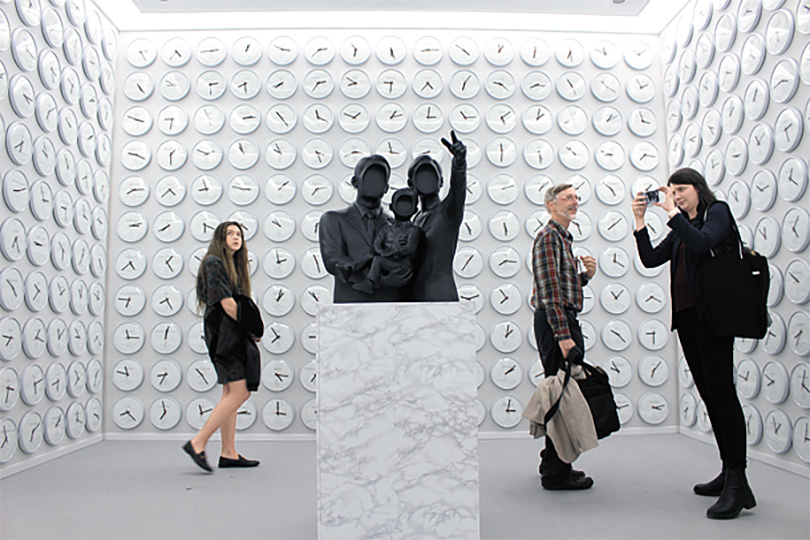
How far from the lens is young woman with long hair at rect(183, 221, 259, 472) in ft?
10.3

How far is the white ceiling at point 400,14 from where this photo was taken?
436 cm

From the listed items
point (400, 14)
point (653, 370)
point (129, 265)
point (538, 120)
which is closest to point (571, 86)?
point (538, 120)

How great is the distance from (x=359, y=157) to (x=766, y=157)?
9.36 ft

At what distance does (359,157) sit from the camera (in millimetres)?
4387

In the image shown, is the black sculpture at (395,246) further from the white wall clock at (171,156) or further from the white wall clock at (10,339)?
the white wall clock at (171,156)

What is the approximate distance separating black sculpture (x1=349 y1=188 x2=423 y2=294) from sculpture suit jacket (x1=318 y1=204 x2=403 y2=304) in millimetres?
60

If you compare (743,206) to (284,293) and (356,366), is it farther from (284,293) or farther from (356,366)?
(284,293)

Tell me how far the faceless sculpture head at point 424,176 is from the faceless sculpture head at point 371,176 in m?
0.13

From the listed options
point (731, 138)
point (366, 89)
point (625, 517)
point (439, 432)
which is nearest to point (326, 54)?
point (366, 89)

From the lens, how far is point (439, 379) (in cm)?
202

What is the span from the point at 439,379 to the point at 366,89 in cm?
318

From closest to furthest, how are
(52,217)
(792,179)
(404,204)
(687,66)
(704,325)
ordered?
(404,204), (704,325), (792,179), (52,217), (687,66)

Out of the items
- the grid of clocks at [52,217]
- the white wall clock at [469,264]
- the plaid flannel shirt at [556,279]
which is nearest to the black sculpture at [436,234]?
the plaid flannel shirt at [556,279]

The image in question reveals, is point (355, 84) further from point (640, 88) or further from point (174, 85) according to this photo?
point (640, 88)
